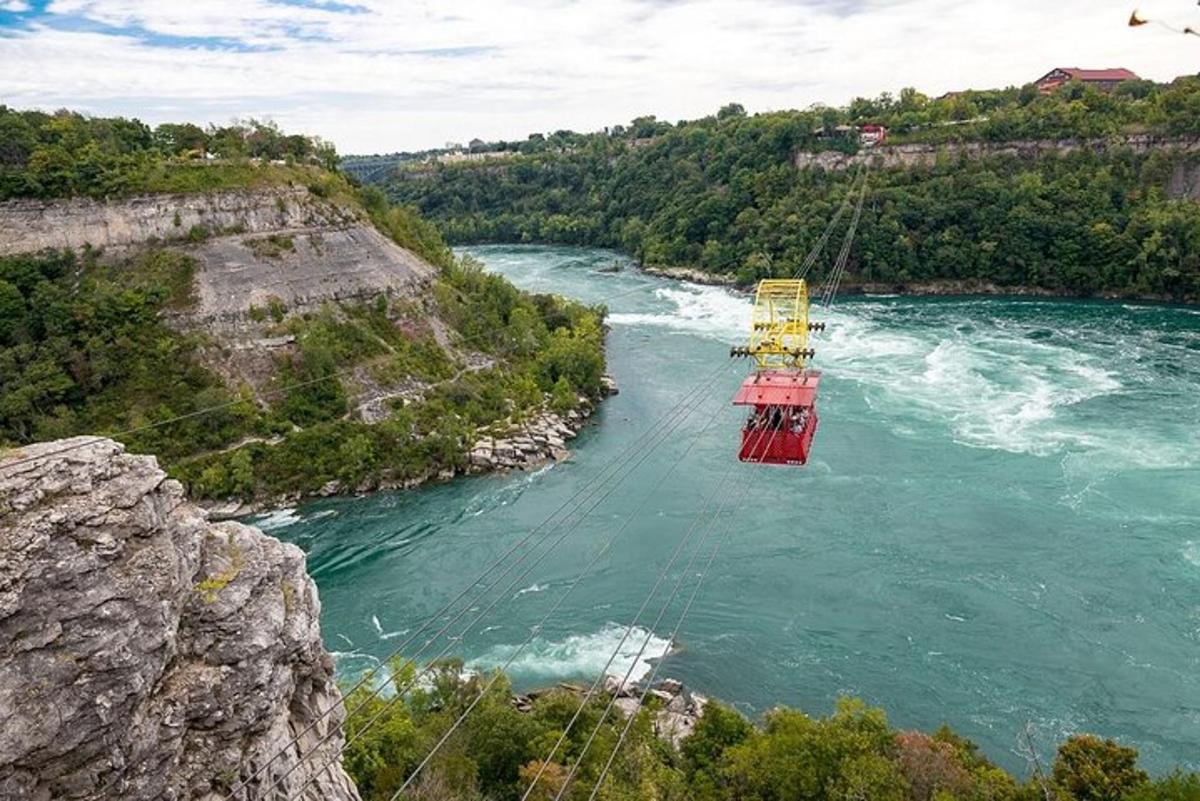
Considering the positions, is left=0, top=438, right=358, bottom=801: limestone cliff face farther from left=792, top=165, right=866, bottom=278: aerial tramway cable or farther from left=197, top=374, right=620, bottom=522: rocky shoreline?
left=792, top=165, right=866, bottom=278: aerial tramway cable

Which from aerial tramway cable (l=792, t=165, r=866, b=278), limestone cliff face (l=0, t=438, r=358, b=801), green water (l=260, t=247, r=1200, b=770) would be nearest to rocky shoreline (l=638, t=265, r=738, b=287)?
aerial tramway cable (l=792, t=165, r=866, b=278)

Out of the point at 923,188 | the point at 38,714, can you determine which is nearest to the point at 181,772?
the point at 38,714

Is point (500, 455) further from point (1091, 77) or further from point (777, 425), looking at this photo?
point (1091, 77)

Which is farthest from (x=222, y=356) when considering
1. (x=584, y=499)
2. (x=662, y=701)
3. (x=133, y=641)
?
(x=133, y=641)

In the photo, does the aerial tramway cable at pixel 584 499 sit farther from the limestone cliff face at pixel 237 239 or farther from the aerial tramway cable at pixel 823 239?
the aerial tramway cable at pixel 823 239

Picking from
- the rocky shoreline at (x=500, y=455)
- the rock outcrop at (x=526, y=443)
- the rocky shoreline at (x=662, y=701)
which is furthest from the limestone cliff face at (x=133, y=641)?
the rock outcrop at (x=526, y=443)

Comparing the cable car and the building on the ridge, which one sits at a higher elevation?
the building on the ridge
